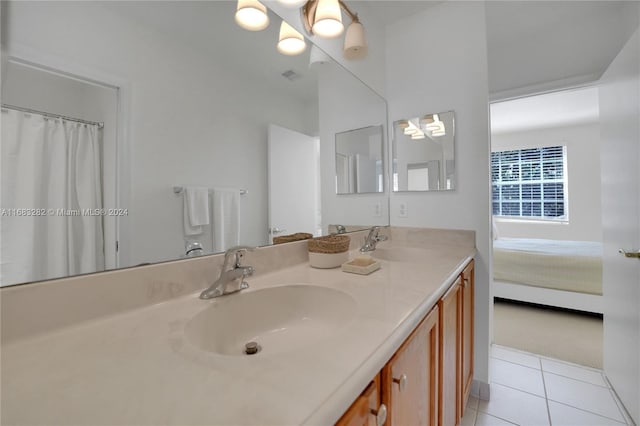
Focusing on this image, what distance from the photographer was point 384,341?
0.54 meters

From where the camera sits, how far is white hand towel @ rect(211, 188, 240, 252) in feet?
3.16

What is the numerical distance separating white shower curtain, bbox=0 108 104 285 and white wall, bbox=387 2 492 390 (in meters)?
1.78

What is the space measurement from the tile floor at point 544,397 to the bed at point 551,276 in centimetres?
105

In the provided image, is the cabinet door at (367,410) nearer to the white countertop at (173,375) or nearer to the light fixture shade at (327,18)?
the white countertop at (173,375)

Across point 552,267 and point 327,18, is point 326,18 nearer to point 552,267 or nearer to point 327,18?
point 327,18

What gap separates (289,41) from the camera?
124cm

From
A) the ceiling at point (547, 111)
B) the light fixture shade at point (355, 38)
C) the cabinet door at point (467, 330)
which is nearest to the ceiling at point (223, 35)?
the light fixture shade at point (355, 38)

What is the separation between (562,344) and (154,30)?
3284 millimetres

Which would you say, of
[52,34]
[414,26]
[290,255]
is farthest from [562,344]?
[52,34]

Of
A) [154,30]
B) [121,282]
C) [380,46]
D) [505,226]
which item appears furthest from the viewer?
[505,226]

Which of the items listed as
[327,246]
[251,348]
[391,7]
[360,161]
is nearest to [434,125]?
[360,161]

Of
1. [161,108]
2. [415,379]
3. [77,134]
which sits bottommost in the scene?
[415,379]

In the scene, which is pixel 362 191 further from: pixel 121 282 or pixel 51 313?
pixel 51 313

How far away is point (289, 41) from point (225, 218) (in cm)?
88
